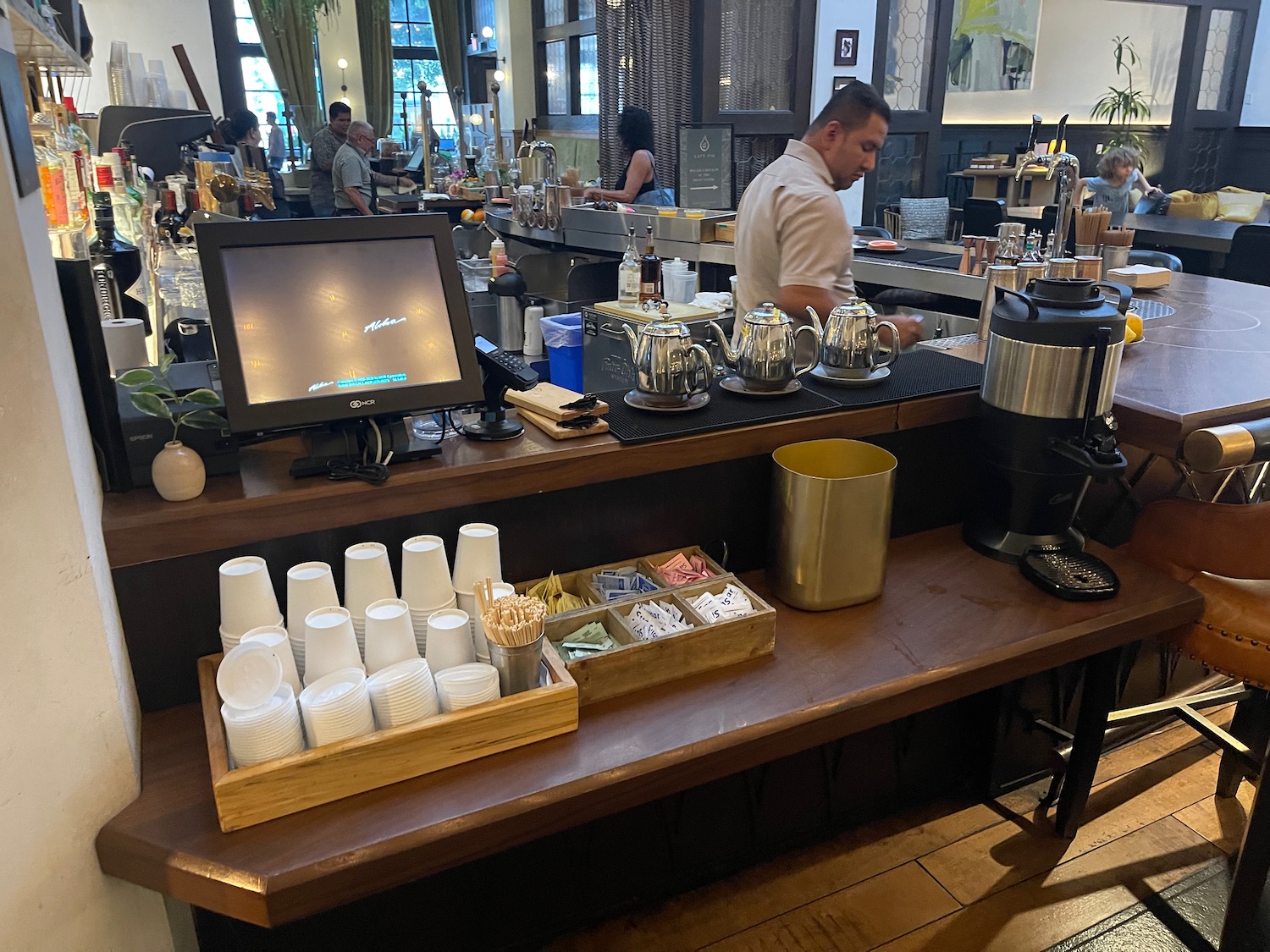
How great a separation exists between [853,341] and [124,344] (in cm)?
138

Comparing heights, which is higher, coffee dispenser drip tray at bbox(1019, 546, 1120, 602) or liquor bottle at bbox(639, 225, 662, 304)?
liquor bottle at bbox(639, 225, 662, 304)

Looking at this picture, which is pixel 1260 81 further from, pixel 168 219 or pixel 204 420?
pixel 204 420

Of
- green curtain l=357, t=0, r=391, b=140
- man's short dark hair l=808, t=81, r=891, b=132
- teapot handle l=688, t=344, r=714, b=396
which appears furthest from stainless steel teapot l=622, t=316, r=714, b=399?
green curtain l=357, t=0, r=391, b=140

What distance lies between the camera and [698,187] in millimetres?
4828

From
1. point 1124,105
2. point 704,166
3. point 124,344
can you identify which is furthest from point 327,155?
point 1124,105

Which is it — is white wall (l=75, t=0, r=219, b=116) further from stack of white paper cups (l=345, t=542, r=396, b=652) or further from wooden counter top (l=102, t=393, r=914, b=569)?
stack of white paper cups (l=345, t=542, r=396, b=652)

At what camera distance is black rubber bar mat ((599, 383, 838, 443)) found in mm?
1594

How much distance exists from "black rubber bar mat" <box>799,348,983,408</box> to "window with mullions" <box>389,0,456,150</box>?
1183cm

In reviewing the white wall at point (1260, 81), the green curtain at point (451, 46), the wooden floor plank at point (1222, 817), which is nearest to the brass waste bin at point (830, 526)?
the wooden floor plank at point (1222, 817)

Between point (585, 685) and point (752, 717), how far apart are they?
0.80 feet

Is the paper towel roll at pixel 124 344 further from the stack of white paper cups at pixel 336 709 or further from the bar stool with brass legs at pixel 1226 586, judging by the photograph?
the bar stool with brass legs at pixel 1226 586

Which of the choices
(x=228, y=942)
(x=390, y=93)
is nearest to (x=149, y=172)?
(x=228, y=942)

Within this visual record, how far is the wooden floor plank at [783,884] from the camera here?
5.80 ft

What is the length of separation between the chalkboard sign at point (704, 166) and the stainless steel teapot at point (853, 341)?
3.13 metres
